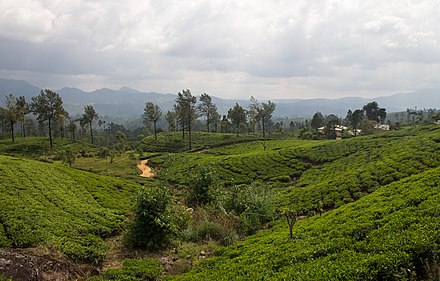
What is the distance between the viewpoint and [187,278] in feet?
47.5

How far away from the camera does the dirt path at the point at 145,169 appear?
52.8m

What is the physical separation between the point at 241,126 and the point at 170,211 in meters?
92.0

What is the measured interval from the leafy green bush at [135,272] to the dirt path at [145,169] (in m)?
35.7

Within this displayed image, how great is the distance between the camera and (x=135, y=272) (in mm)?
15641

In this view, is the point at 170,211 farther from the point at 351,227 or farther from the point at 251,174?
the point at 251,174

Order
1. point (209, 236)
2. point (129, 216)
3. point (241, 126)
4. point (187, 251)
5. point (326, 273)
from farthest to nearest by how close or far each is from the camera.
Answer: point (241, 126)
point (129, 216)
point (209, 236)
point (187, 251)
point (326, 273)

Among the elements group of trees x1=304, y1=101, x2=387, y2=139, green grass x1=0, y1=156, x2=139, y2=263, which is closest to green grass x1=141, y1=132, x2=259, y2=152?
group of trees x1=304, y1=101, x2=387, y2=139

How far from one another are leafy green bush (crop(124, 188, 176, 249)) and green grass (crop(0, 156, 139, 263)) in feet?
6.33

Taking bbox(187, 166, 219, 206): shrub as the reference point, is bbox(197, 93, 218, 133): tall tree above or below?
above

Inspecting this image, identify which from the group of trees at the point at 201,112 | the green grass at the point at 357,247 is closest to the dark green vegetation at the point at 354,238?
the green grass at the point at 357,247

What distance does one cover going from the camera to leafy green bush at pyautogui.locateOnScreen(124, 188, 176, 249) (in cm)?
1973

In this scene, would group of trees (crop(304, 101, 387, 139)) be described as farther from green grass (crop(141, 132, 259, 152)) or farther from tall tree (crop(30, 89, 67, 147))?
tall tree (crop(30, 89, 67, 147))

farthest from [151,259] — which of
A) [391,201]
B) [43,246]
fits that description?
[391,201]

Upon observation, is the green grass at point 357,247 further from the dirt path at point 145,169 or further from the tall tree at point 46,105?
the tall tree at point 46,105
